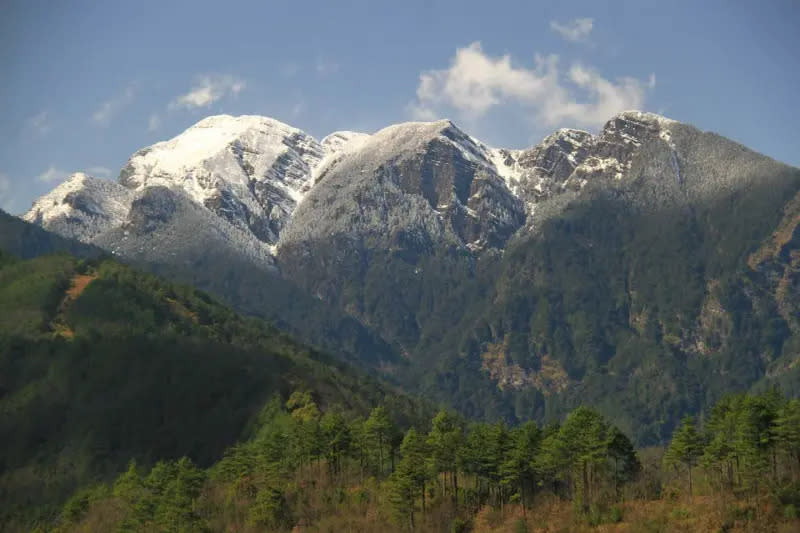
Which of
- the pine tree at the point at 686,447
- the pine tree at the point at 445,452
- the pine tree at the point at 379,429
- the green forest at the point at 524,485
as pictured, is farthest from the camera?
the pine tree at the point at 379,429

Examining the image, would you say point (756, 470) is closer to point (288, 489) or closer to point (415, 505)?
point (415, 505)

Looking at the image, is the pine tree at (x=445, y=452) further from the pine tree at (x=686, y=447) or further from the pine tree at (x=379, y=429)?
the pine tree at (x=686, y=447)

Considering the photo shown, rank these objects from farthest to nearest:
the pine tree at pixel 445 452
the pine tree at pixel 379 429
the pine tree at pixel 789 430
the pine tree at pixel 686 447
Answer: the pine tree at pixel 379 429 < the pine tree at pixel 445 452 < the pine tree at pixel 686 447 < the pine tree at pixel 789 430

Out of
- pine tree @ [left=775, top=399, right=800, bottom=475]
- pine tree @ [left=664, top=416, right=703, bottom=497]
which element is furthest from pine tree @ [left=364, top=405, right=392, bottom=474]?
pine tree @ [left=775, top=399, right=800, bottom=475]

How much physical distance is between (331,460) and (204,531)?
29.2 m

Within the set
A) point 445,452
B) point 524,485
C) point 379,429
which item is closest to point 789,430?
point 524,485

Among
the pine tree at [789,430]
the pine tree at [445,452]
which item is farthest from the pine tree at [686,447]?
the pine tree at [445,452]

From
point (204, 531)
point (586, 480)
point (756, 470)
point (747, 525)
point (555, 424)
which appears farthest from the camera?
point (555, 424)

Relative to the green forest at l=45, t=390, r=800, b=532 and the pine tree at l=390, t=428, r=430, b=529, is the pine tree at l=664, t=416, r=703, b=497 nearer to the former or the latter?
the green forest at l=45, t=390, r=800, b=532

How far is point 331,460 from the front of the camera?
19862 cm

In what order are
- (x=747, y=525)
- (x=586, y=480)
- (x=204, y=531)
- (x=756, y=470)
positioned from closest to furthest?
(x=747, y=525), (x=756, y=470), (x=586, y=480), (x=204, y=531)

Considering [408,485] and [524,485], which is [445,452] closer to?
[408,485]

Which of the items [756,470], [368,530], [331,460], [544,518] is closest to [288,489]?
[331,460]

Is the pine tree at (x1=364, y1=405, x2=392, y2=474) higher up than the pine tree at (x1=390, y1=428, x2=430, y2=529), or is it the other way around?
the pine tree at (x1=364, y1=405, x2=392, y2=474)
